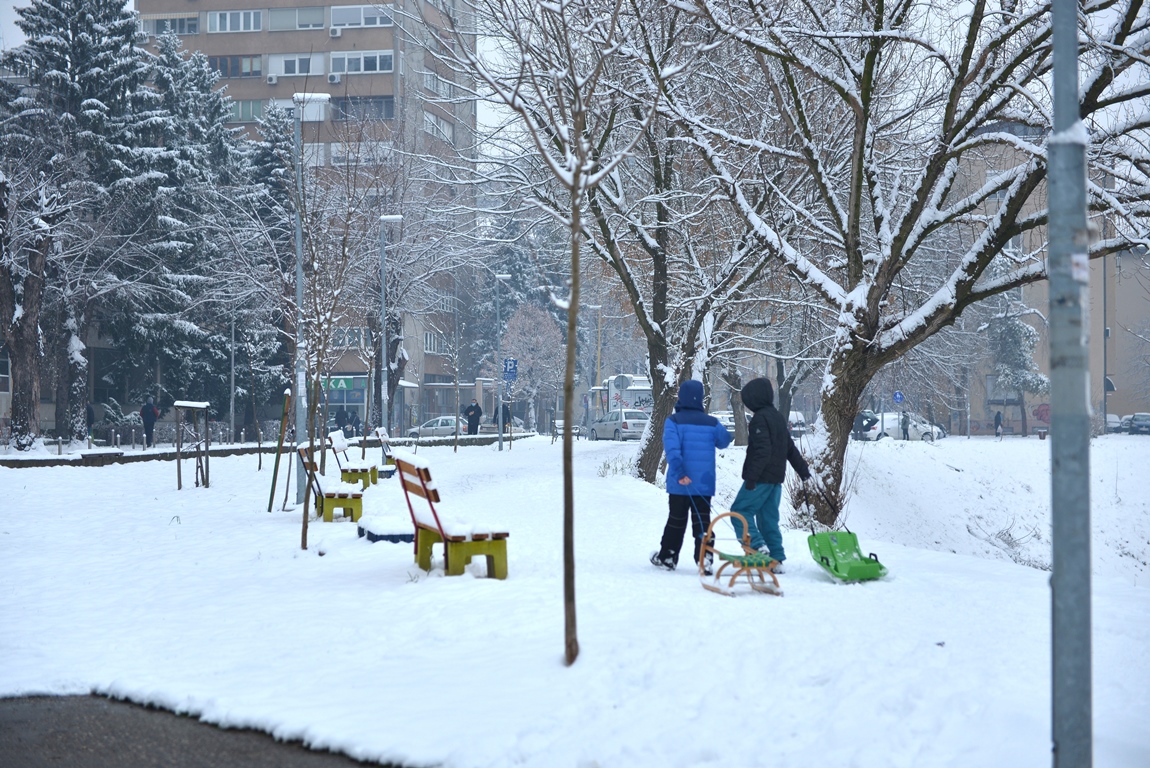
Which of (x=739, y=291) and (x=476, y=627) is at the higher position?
(x=739, y=291)

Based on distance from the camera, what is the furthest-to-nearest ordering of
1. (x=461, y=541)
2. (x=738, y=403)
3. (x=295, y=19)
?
(x=295, y=19)
(x=738, y=403)
(x=461, y=541)

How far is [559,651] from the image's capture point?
254 inches

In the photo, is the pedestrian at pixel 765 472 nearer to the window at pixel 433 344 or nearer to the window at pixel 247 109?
the window at pixel 433 344

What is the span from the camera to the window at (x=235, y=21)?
72.9 meters

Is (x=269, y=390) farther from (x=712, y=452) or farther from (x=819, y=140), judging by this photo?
(x=712, y=452)

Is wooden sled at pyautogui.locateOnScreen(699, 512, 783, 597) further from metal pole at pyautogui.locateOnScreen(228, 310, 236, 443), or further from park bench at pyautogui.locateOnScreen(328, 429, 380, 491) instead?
metal pole at pyautogui.locateOnScreen(228, 310, 236, 443)

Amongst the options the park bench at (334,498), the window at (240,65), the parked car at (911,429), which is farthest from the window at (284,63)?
the park bench at (334,498)

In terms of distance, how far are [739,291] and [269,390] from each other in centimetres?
3409

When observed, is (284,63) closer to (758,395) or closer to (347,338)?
(347,338)

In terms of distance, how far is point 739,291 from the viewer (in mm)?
20062

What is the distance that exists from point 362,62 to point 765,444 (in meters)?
66.9

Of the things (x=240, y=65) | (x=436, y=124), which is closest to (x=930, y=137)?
(x=436, y=124)

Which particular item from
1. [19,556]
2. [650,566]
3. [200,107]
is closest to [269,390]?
[200,107]

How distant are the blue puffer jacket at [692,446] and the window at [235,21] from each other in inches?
2789
